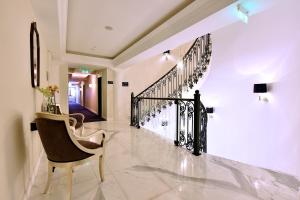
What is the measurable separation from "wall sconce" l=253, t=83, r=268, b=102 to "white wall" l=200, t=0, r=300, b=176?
102 millimetres

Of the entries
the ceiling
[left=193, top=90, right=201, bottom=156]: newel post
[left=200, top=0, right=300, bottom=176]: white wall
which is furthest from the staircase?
the ceiling

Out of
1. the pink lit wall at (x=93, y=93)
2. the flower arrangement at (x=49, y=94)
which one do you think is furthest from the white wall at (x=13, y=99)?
the pink lit wall at (x=93, y=93)

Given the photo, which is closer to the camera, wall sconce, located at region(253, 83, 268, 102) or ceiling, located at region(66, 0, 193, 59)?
ceiling, located at region(66, 0, 193, 59)

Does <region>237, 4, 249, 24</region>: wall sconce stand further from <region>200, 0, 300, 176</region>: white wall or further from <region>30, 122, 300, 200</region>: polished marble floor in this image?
<region>30, 122, 300, 200</region>: polished marble floor

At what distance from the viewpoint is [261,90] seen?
3561mm

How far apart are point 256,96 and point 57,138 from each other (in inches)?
154

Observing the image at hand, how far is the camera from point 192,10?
3.03m

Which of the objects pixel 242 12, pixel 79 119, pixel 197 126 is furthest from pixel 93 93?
pixel 242 12

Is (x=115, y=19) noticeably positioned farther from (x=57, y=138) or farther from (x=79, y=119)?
(x=57, y=138)

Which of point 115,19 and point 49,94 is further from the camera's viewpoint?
point 115,19

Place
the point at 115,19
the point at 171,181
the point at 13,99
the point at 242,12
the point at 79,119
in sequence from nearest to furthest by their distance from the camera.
→ the point at 13,99
the point at 171,181
the point at 242,12
the point at 115,19
the point at 79,119

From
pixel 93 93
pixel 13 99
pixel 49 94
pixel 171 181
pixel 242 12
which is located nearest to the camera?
pixel 13 99

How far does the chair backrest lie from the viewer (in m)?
1.84

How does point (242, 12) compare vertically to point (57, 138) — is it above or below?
above
